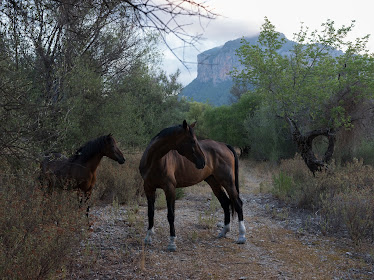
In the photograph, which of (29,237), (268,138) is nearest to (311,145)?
(268,138)

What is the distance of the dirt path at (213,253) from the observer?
431cm

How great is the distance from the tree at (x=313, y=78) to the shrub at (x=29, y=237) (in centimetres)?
901

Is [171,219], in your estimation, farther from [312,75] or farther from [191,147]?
[312,75]

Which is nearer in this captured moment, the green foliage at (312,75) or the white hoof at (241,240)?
the white hoof at (241,240)

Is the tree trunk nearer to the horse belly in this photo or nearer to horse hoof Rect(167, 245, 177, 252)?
the horse belly

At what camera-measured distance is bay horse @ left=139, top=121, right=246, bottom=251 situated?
523 cm

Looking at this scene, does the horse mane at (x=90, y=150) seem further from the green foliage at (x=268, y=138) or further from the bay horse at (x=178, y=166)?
the green foliage at (x=268, y=138)

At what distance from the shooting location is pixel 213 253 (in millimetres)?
5223

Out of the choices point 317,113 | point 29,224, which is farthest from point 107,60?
point 29,224

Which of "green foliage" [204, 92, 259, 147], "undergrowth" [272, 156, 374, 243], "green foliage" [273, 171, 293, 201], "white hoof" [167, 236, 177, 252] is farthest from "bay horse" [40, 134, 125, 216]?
"green foliage" [204, 92, 259, 147]

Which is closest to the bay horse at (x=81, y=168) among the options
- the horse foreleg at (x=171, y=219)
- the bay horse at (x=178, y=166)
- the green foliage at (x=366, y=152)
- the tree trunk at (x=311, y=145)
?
the bay horse at (x=178, y=166)

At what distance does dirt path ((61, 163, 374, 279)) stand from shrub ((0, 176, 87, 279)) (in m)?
0.34

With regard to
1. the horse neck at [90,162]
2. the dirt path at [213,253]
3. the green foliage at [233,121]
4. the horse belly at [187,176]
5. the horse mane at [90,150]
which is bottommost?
the dirt path at [213,253]

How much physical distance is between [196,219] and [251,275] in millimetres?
3178
